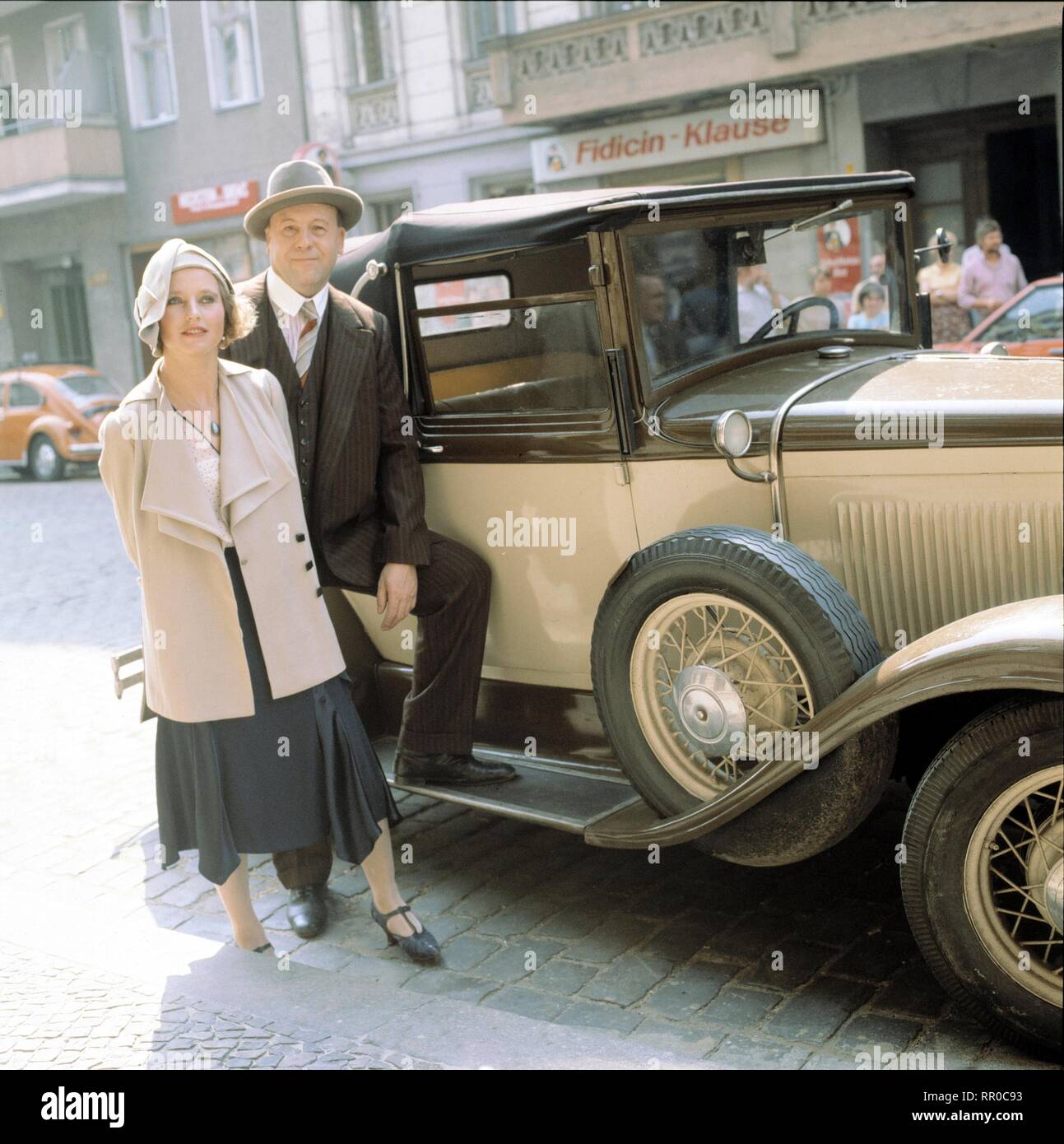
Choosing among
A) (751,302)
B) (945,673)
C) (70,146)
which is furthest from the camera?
(70,146)

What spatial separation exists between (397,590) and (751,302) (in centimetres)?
153

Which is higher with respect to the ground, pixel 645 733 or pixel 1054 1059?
pixel 645 733

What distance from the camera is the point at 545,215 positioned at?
4039 mm

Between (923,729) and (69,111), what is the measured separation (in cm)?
2458

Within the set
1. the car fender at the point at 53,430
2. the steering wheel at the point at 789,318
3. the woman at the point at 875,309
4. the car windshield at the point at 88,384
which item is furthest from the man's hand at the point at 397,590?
the car windshield at the point at 88,384

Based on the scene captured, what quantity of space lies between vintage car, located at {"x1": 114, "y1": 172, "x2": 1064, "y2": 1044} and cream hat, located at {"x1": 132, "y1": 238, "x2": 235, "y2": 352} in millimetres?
940

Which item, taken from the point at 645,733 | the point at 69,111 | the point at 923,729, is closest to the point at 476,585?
the point at 645,733

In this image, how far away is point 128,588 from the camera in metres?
9.83

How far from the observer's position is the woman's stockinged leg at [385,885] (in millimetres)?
3961

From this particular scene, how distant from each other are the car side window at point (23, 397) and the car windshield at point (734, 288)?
1615cm

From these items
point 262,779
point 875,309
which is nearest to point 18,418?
point 875,309

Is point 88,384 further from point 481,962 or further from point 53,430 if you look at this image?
Result: point 481,962

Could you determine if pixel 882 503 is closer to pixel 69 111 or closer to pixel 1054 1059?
pixel 1054 1059

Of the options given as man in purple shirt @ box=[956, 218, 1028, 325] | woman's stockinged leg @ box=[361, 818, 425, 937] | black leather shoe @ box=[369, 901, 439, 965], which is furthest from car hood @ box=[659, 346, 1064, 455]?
man in purple shirt @ box=[956, 218, 1028, 325]
